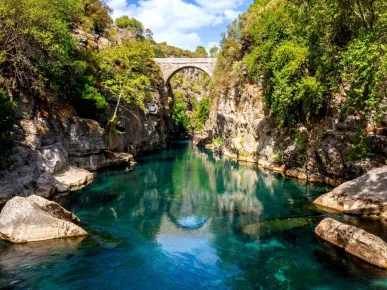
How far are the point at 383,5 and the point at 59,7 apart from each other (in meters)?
24.3

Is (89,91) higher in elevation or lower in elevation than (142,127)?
higher

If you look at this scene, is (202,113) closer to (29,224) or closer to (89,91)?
(89,91)

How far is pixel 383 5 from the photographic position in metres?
15.1

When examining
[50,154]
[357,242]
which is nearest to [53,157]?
[50,154]

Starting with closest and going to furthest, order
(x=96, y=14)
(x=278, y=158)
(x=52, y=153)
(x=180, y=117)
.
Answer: (x=52, y=153)
(x=278, y=158)
(x=96, y=14)
(x=180, y=117)

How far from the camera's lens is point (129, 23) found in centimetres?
7162

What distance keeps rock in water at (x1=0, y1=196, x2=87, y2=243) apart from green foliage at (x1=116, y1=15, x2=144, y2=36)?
209 ft

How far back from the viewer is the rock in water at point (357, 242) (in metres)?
10.8

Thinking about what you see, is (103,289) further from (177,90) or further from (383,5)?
(177,90)

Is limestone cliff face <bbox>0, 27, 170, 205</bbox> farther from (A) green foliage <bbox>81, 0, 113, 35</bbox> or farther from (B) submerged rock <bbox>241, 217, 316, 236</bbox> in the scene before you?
(B) submerged rock <bbox>241, 217, 316, 236</bbox>

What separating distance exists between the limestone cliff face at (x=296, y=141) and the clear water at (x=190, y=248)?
2.49 metres

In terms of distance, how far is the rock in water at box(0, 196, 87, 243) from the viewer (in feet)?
40.5

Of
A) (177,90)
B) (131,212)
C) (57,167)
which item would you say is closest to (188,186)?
(131,212)

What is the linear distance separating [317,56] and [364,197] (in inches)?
391
